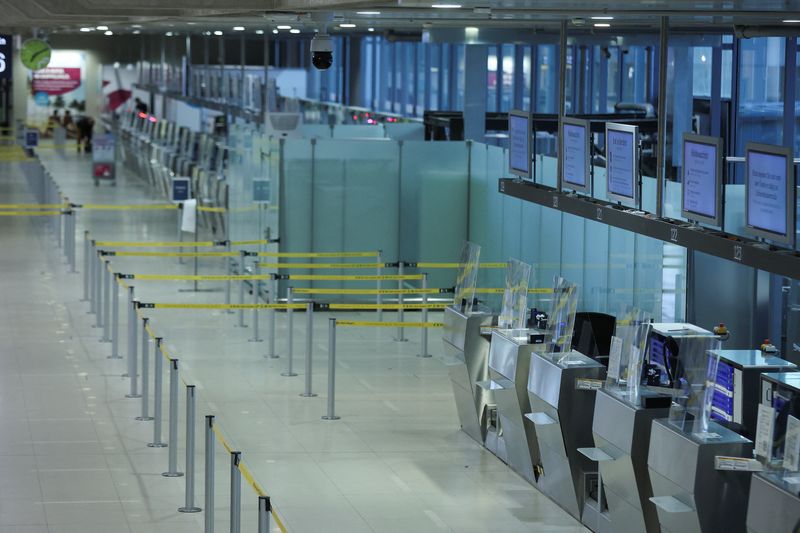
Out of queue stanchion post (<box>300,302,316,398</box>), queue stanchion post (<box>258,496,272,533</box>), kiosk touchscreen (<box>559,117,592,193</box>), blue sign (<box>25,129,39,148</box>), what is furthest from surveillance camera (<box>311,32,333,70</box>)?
blue sign (<box>25,129,39,148</box>)

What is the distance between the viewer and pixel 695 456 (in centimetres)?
707

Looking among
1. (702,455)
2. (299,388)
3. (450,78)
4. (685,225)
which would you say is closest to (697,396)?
(702,455)

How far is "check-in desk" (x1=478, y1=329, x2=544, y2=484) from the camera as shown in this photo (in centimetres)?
975

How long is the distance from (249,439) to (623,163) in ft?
11.6

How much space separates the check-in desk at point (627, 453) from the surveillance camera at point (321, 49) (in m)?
3.84

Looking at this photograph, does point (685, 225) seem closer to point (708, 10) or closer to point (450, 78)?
point (708, 10)

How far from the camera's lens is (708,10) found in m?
8.66

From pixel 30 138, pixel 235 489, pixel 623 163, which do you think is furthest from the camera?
pixel 30 138

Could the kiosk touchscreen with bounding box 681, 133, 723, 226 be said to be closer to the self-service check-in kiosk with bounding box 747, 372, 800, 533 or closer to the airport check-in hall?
the airport check-in hall

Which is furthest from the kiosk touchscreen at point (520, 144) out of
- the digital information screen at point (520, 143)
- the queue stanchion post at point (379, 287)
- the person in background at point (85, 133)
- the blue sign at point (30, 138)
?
the person in background at point (85, 133)

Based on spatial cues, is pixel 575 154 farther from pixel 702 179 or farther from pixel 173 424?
pixel 173 424

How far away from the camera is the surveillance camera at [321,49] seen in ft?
35.2

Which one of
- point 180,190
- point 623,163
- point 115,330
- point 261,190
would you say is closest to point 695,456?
point 623,163

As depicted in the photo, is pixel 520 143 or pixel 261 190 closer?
pixel 520 143
